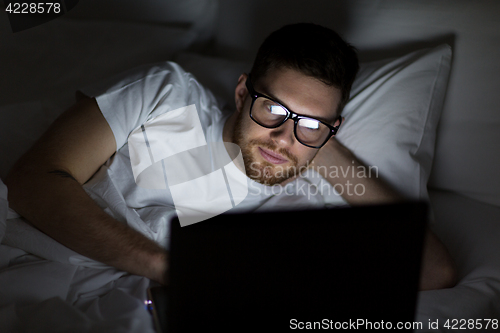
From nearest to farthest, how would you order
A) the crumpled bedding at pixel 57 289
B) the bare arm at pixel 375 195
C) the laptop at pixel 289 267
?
the laptop at pixel 289 267
the crumpled bedding at pixel 57 289
the bare arm at pixel 375 195

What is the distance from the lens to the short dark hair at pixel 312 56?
3.59 ft

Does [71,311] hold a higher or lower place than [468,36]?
lower

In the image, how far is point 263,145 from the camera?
115 cm

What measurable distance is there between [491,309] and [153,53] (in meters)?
1.52

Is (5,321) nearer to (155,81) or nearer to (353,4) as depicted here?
(155,81)

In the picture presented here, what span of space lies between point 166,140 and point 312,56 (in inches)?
21.6

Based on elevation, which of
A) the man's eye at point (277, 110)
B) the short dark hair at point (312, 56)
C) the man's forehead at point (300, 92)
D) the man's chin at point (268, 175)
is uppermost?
the short dark hair at point (312, 56)

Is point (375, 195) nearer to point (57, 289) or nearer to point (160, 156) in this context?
point (160, 156)

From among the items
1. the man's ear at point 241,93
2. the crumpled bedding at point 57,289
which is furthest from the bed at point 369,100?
the man's ear at point 241,93

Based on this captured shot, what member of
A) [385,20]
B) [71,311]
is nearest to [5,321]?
[71,311]

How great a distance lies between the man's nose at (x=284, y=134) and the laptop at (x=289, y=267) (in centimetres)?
61

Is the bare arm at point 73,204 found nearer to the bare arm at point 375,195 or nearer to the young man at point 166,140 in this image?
the young man at point 166,140

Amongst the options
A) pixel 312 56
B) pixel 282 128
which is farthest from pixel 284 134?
pixel 312 56

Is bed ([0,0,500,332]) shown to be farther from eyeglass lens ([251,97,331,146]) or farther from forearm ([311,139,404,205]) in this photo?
eyeglass lens ([251,97,331,146])
